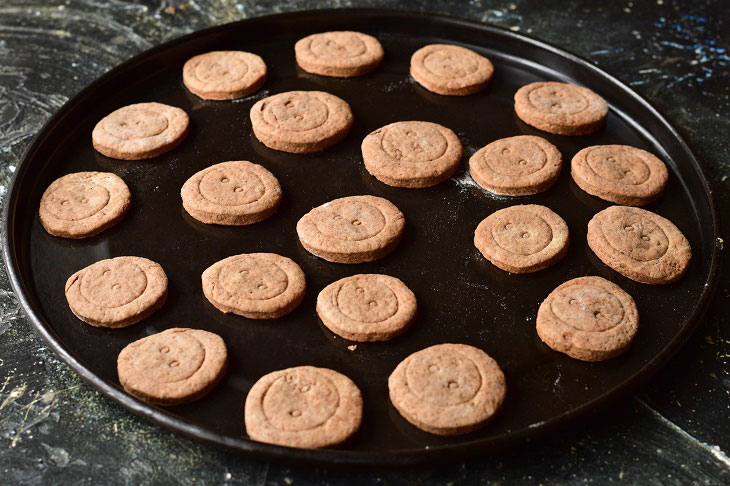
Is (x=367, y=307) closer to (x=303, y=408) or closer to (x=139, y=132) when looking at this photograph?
(x=303, y=408)

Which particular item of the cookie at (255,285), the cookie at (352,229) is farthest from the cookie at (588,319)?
the cookie at (255,285)

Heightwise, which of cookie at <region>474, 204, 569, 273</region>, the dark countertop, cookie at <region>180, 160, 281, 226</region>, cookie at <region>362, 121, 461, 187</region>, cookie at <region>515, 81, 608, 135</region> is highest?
cookie at <region>515, 81, 608, 135</region>

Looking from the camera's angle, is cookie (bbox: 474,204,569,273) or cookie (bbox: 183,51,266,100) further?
cookie (bbox: 183,51,266,100)

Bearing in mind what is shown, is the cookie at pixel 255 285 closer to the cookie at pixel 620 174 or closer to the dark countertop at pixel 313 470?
the dark countertop at pixel 313 470

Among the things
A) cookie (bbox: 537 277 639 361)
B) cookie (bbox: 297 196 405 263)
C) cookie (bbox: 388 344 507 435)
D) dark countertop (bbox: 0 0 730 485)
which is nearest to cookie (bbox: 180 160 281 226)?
cookie (bbox: 297 196 405 263)

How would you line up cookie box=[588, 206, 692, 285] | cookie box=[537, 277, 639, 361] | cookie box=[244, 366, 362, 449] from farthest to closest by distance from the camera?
cookie box=[588, 206, 692, 285] → cookie box=[537, 277, 639, 361] → cookie box=[244, 366, 362, 449]

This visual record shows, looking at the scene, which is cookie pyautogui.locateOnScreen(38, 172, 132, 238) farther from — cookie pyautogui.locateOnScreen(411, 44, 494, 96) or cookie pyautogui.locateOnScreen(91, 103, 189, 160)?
cookie pyautogui.locateOnScreen(411, 44, 494, 96)

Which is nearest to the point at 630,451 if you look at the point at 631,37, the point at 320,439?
the point at 320,439
